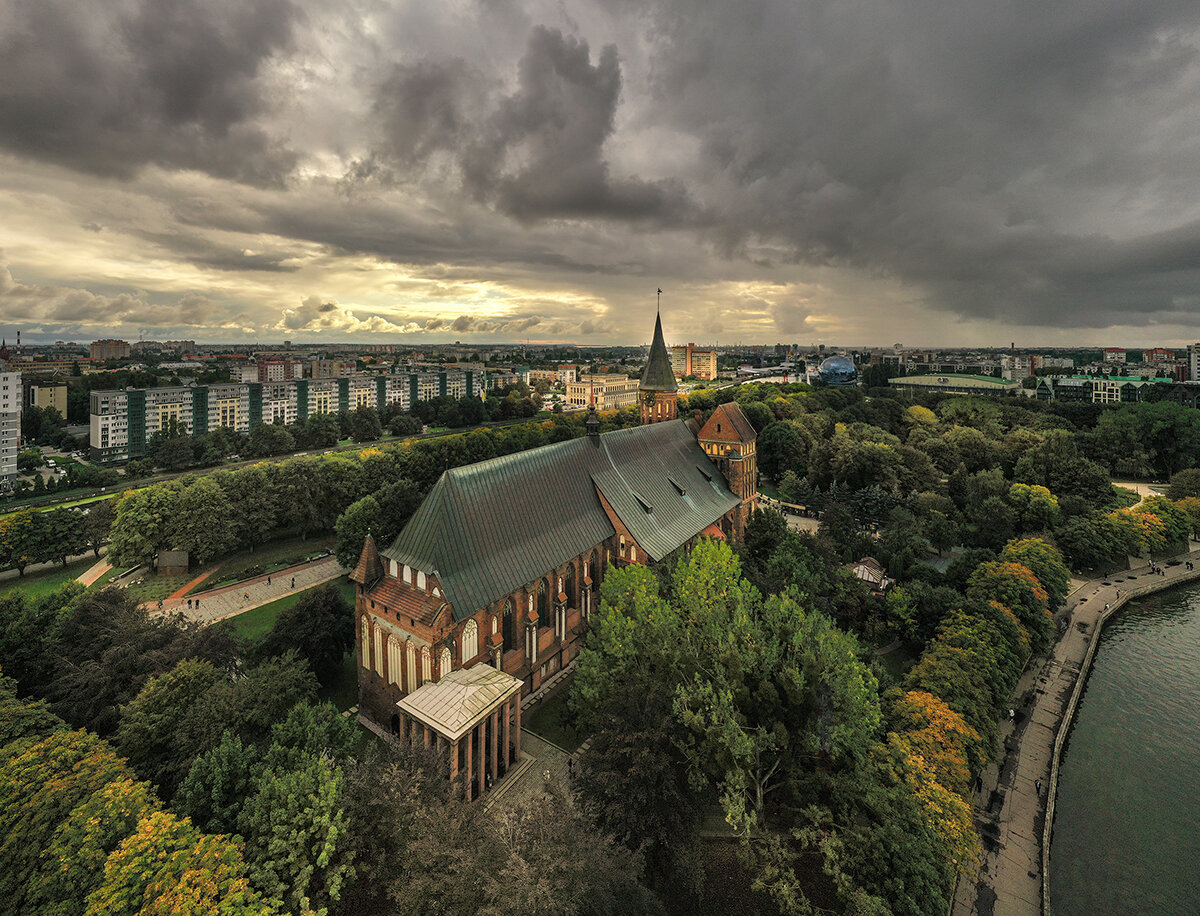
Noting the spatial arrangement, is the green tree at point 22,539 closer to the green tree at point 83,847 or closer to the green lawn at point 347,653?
the green lawn at point 347,653

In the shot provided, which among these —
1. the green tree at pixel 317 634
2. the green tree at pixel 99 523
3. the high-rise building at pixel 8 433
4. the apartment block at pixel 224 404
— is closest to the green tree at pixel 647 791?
the green tree at pixel 317 634

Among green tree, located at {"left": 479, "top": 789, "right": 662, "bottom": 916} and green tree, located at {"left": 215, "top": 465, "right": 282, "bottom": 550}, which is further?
green tree, located at {"left": 215, "top": 465, "right": 282, "bottom": 550}

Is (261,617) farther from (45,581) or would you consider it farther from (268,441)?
(268,441)

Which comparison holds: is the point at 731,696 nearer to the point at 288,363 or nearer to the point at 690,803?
the point at 690,803

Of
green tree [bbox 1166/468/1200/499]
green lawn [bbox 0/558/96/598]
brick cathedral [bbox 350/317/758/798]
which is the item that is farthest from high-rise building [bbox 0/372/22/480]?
green tree [bbox 1166/468/1200/499]

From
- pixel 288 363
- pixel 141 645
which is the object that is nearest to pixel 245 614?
pixel 141 645

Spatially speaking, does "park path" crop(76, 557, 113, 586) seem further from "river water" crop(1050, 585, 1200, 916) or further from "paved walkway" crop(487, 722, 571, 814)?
"river water" crop(1050, 585, 1200, 916)
